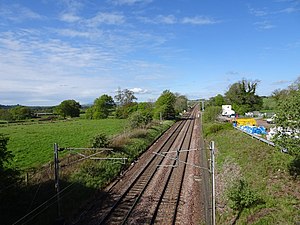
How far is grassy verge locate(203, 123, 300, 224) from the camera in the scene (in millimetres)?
12477

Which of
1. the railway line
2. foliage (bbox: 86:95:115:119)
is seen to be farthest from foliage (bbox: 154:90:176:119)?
the railway line

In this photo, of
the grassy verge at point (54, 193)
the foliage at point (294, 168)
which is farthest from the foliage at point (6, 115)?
the foliage at point (294, 168)

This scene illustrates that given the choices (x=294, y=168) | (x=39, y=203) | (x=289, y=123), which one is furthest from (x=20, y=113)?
(x=289, y=123)

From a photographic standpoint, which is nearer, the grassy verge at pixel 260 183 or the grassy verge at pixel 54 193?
the grassy verge at pixel 260 183

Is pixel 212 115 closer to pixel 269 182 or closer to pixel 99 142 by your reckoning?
pixel 99 142

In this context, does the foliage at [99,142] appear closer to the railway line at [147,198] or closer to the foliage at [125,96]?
the railway line at [147,198]

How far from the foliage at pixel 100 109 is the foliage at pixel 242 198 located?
91.1m

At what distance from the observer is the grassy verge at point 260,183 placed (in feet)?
40.9

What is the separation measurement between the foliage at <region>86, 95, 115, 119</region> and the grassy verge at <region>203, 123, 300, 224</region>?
78996 mm

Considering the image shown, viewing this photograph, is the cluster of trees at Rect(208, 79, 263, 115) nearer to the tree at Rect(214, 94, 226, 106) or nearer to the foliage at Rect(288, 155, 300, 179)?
the tree at Rect(214, 94, 226, 106)

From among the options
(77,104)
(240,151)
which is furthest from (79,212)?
(77,104)

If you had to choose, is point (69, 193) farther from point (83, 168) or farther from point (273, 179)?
point (273, 179)

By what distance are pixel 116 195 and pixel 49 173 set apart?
542cm

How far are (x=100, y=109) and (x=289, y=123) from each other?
9595 cm
